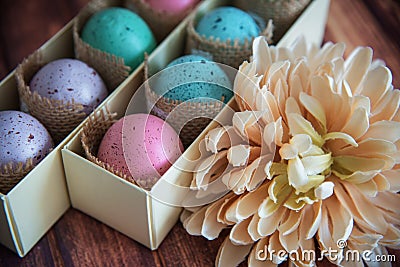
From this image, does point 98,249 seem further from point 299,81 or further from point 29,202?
point 299,81

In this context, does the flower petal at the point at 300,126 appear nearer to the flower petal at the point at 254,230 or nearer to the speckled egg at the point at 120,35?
the flower petal at the point at 254,230

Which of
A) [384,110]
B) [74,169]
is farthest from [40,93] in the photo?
[384,110]

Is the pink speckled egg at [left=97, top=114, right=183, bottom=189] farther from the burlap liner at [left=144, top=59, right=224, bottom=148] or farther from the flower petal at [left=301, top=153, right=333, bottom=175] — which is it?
the flower petal at [left=301, top=153, right=333, bottom=175]

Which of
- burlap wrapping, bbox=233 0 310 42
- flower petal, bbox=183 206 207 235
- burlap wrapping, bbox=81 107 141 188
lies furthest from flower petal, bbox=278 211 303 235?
burlap wrapping, bbox=233 0 310 42

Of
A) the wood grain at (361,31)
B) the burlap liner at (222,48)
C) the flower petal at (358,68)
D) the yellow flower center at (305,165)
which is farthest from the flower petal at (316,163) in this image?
the wood grain at (361,31)

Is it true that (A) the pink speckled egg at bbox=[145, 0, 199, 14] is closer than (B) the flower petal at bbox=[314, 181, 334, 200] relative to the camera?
No

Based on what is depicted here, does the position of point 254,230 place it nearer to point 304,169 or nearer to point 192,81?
point 304,169

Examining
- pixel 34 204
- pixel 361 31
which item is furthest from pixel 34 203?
pixel 361 31
